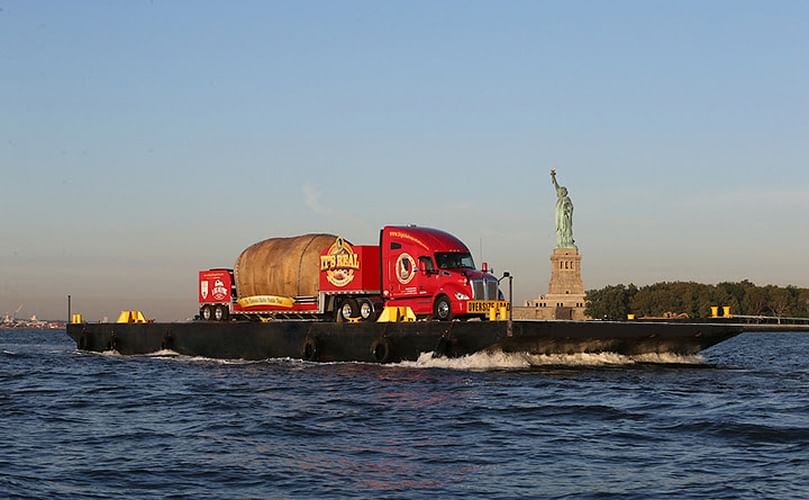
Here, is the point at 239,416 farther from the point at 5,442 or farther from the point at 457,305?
the point at 457,305

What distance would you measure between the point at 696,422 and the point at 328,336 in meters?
20.5

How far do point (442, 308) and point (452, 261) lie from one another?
→ 174 centimetres

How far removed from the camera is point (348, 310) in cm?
4250

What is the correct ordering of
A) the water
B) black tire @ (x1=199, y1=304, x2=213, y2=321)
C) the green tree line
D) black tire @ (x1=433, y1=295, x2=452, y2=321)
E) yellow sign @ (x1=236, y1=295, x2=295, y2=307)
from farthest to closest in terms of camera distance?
the green tree line < black tire @ (x1=199, y1=304, x2=213, y2=321) < yellow sign @ (x1=236, y1=295, x2=295, y2=307) < black tire @ (x1=433, y1=295, x2=452, y2=321) < the water

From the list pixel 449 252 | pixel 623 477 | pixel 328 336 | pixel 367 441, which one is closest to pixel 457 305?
pixel 449 252

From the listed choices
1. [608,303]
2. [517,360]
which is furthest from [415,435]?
[608,303]

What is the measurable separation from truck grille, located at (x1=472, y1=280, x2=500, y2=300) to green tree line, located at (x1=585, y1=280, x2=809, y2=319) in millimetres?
114111

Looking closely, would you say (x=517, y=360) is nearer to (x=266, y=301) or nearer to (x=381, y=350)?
(x=381, y=350)

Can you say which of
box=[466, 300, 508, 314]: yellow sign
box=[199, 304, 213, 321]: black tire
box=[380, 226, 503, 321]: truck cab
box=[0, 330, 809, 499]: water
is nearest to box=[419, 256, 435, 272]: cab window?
box=[380, 226, 503, 321]: truck cab

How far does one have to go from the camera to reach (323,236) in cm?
4531

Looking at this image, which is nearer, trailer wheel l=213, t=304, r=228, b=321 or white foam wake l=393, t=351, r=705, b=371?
white foam wake l=393, t=351, r=705, b=371

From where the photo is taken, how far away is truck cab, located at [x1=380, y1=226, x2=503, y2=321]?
3853 cm

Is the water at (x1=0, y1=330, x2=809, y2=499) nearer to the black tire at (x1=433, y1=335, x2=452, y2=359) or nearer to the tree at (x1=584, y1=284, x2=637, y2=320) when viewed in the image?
the black tire at (x1=433, y1=335, x2=452, y2=359)

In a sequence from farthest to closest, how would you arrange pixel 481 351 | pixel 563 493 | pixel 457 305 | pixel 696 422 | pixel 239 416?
pixel 457 305 < pixel 481 351 < pixel 239 416 < pixel 696 422 < pixel 563 493
